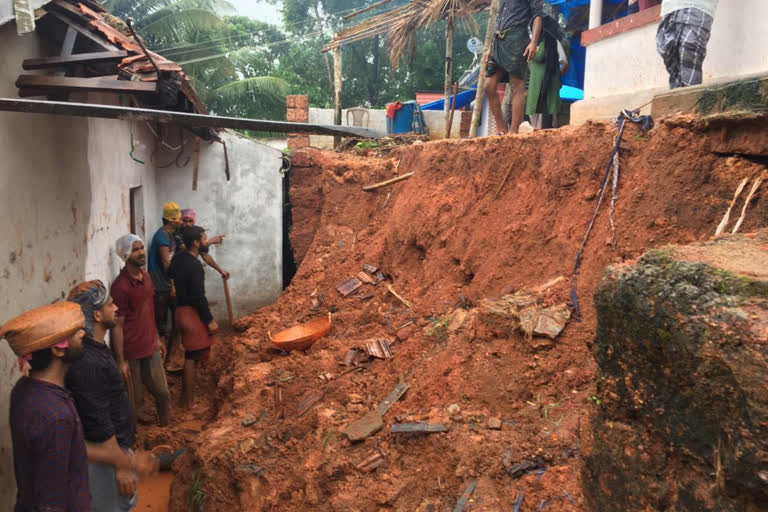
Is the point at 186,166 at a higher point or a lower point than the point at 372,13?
lower

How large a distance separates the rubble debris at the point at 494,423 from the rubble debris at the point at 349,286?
3815 mm

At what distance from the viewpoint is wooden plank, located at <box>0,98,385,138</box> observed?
3181 mm

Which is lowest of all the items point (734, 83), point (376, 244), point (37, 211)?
point (376, 244)

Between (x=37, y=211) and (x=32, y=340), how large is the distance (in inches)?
71.6

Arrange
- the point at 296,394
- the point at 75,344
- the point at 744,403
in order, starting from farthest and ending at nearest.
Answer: the point at 296,394, the point at 75,344, the point at 744,403

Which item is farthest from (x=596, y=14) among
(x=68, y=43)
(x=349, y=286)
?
(x=68, y=43)

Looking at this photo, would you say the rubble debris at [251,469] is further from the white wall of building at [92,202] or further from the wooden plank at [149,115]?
the wooden plank at [149,115]

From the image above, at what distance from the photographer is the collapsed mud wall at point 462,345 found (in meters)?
3.68

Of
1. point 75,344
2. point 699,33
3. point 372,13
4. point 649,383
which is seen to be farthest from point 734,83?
point 372,13

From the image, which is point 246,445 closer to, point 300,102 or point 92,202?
point 92,202

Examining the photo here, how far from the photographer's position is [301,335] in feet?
22.2

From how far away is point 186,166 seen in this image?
339 inches

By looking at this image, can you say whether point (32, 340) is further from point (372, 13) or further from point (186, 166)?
point (372, 13)

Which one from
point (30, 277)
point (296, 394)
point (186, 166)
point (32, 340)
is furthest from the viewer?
point (186, 166)
